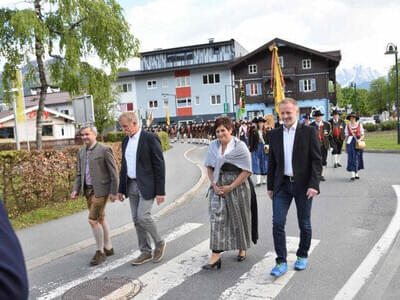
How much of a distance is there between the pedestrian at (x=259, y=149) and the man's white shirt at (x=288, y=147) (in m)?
6.72

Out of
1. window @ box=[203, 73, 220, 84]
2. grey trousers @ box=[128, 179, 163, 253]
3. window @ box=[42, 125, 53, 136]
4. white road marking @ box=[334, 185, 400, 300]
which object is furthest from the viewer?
window @ box=[203, 73, 220, 84]

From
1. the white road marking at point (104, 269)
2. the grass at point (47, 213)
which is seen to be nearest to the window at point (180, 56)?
the grass at point (47, 213)

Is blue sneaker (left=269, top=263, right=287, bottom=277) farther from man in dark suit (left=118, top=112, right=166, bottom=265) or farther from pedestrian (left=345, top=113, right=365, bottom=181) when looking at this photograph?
pedestrian (left=345, top=113, right=365, bottom=181)

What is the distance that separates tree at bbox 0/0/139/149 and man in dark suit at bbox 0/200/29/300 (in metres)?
12.5

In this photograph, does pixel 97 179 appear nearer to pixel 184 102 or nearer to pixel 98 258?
pixel 98 258

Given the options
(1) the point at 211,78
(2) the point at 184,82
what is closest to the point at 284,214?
(1) the point at 211,78

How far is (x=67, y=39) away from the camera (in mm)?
13055

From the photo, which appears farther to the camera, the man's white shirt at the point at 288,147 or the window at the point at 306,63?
the window at the point at 306,63

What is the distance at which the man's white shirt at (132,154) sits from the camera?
5.15 metres

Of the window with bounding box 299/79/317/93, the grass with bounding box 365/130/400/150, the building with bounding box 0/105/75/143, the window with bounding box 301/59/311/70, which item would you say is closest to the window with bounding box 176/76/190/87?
the window with bounding box 299/79/317/93

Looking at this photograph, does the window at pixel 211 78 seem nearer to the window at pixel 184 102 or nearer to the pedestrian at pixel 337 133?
the window at pixel 184 102

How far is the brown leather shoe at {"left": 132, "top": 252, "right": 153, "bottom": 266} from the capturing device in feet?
16.9

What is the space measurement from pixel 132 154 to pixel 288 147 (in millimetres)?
2054

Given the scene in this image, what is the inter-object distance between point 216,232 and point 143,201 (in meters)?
1.04
